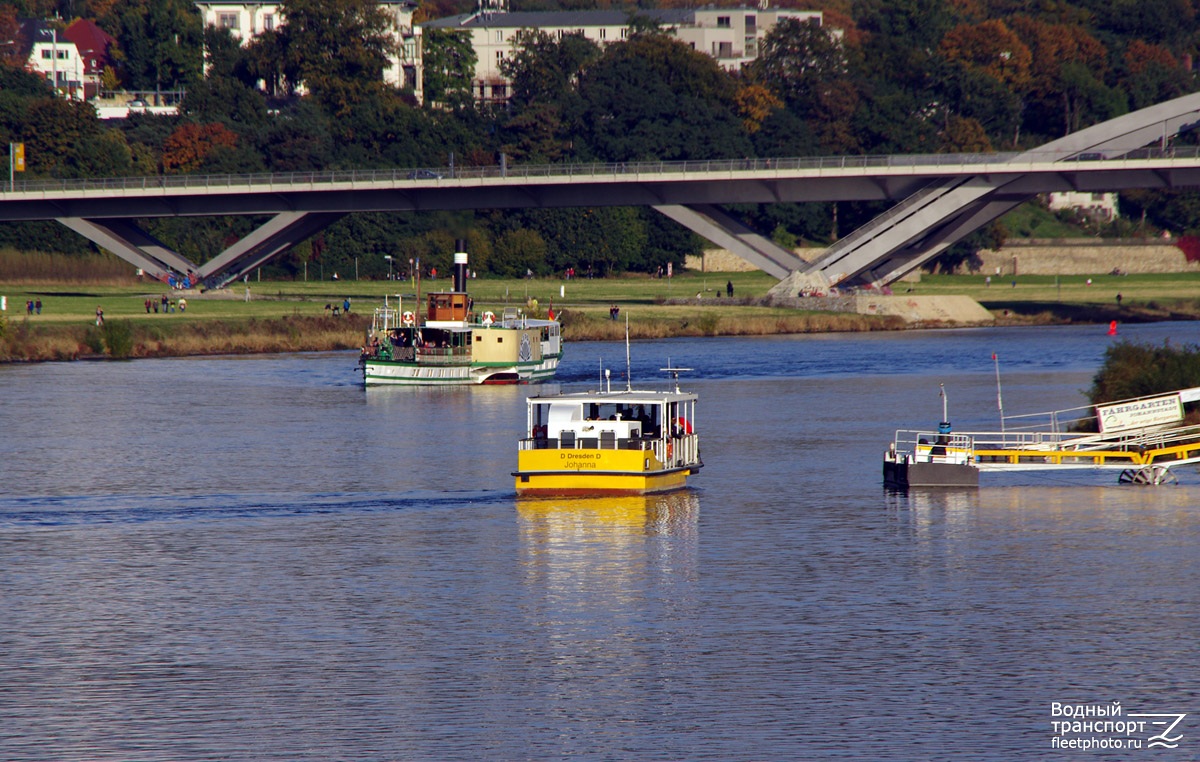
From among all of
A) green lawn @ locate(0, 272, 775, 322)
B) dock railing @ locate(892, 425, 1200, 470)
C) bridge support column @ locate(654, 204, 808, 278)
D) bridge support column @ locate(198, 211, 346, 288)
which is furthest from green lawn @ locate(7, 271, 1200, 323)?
dock railing @ locate(892, 425, 1200, 470)

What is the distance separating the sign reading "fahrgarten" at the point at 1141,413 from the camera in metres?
58.8

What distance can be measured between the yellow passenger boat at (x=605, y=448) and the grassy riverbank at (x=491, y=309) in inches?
2300

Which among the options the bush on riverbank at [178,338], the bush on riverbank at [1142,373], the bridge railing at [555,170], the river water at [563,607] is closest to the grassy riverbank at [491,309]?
the bush on riverbank at [178,338]

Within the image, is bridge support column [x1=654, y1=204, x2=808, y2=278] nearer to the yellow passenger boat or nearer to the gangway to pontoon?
the gangway to pontoon

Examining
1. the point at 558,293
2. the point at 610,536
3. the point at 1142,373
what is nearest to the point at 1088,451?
the point at 1142,373

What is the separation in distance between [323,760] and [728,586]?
591 inches

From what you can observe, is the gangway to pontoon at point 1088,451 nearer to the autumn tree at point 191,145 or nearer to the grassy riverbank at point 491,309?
the grassy riverbank at point 491,309

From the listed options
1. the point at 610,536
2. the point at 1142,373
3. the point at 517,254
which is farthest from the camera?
the point at 517,254

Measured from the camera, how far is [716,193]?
15262cm

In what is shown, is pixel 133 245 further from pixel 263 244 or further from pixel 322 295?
pixel 322 295

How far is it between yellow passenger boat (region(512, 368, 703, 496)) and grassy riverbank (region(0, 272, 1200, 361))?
192 feet

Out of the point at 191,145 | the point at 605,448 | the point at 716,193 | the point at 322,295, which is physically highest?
the point at 191,145

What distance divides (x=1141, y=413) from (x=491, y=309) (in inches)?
3302

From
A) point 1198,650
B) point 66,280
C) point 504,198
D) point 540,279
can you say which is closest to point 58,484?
Answer: point 1198,650
